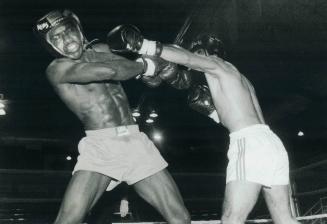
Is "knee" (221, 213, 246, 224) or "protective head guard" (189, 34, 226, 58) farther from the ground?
"protective head guard" (189, 34, 226, 58)

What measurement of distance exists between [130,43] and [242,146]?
0.93 meters

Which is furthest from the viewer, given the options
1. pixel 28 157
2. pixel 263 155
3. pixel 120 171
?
pixel 28 157

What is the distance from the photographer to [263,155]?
214 centimetres

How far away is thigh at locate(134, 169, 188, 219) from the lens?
2.45 m

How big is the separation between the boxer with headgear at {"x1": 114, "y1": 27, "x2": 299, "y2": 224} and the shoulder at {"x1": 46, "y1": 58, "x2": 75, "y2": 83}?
0.43 metres

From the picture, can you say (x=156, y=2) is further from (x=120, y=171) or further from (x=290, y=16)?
(x=120, y=171)

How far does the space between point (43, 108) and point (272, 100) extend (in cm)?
680

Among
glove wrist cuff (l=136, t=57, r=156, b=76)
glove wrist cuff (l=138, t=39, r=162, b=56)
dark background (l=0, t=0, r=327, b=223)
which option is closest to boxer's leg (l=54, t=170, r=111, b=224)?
glove wrist cuff (l=136, t=57, r=156, b=76)

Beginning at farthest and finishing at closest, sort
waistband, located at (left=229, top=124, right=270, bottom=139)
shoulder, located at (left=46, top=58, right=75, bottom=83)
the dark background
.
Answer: the dark background, shoulder, located at (left=46, top=58, right=75, bottom=83), waistband, located at (left=229, top=124, right=270, bottom=139)

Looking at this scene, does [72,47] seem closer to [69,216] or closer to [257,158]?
[69,216]

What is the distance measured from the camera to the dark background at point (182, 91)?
5773 mm

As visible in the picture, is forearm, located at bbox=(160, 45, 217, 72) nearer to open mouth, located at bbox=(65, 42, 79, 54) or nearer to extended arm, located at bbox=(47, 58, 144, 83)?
extended arm, located at bbox=(47, 58, 144, 83)

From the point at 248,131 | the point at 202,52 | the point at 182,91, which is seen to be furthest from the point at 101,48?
the point at 182,91

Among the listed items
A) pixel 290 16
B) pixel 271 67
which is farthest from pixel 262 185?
pixel 271 67
